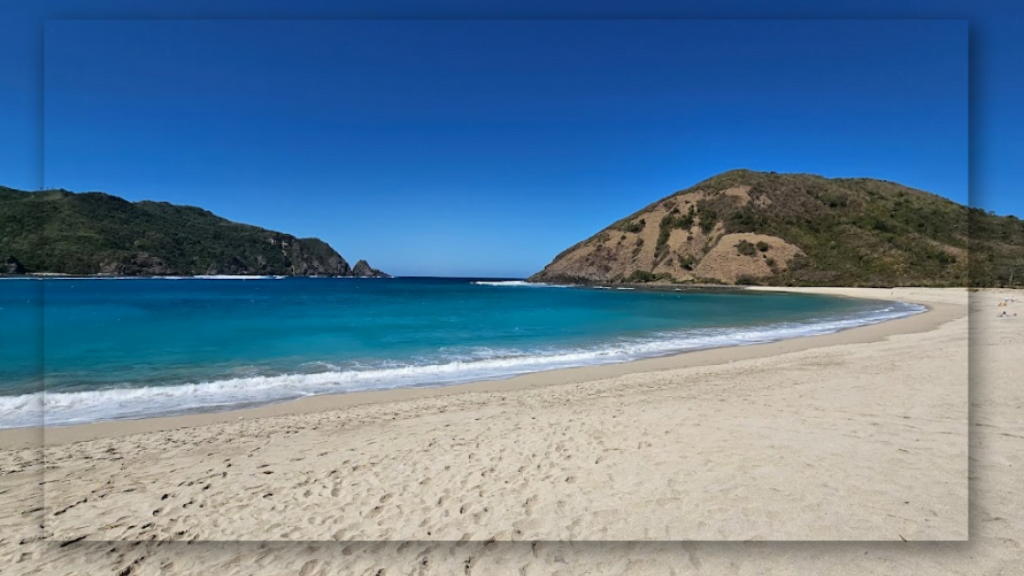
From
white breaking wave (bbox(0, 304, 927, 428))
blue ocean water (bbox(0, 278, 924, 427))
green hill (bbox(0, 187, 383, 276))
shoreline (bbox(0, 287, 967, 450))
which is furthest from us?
green hill (bbox(0, 187, 383, 276))

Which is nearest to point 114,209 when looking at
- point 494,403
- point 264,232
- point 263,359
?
point 264,232

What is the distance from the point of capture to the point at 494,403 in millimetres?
8773

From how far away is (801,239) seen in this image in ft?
271

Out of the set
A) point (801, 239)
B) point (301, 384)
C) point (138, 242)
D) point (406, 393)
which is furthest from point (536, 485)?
point (138, 242)

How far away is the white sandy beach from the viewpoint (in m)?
3.52

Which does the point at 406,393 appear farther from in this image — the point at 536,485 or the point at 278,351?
the point at 278,351

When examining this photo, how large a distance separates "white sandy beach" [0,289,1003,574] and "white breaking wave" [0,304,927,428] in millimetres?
1170

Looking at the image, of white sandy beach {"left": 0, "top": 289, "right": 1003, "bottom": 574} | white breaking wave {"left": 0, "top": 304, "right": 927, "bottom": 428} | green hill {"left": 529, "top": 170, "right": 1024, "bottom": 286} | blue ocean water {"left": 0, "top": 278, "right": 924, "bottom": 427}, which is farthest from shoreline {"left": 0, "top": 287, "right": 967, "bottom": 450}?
green hill {"left": 529, "top": 170, "right": 1024, "bottom": 286}

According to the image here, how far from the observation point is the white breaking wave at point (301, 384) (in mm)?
8500

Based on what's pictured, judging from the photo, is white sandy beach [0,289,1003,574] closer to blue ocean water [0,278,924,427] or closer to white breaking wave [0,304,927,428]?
white breaking wave [0,304,927,428]

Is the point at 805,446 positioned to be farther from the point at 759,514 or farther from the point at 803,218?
the point at 803,218

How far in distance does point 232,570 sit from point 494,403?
5.66m

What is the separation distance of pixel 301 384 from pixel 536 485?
26.7 ft

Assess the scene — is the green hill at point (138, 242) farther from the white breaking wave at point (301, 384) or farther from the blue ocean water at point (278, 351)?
the white breaking wave at point (301, 384)
